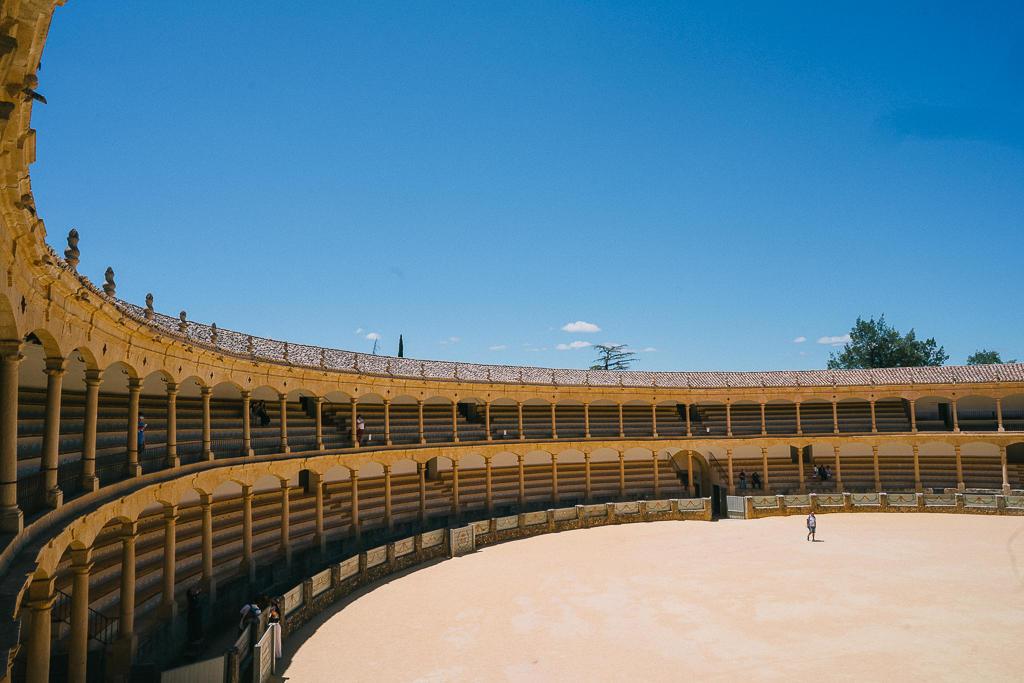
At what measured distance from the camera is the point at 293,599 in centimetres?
1655

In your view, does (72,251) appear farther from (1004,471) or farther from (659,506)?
(1004,471)

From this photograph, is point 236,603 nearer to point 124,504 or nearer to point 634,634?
point 124,504

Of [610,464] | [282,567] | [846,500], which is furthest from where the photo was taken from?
[610,464]

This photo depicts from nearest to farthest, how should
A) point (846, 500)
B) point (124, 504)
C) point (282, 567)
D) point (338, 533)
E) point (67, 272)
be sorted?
point (67, 272) < point (124, 504) < point (282, 567) < point (338, 533) < point (846, 500)

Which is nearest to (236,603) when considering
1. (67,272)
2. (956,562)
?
(67,272)

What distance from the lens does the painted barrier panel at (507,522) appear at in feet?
91.3

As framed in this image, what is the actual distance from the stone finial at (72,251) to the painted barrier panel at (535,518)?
22.6 meters

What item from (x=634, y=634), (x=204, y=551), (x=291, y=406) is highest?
(x=291, y=406)

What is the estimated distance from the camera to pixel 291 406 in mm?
29016

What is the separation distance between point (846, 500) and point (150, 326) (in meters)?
33.9

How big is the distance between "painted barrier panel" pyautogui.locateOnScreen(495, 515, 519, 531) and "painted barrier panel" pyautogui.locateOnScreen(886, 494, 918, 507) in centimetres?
2044

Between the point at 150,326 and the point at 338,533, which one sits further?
the point at 338,533

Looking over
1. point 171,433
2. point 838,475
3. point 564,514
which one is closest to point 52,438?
point 171,433

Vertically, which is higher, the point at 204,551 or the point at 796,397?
the point at 796,397
